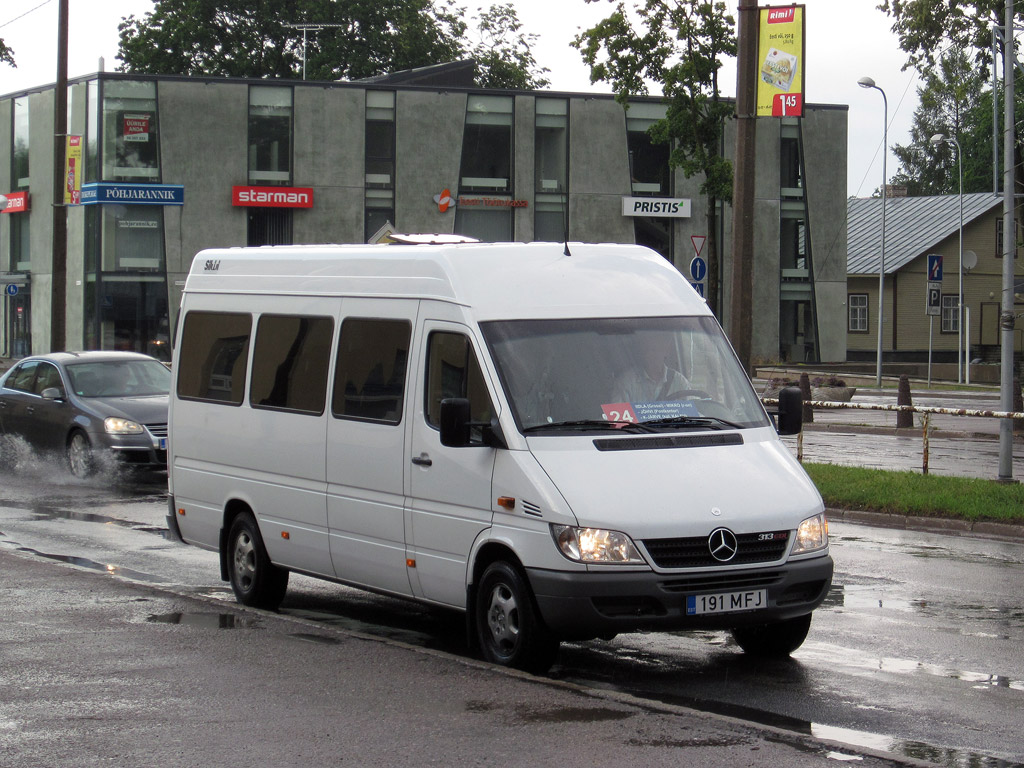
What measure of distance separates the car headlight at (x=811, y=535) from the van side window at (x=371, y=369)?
2.34 meters

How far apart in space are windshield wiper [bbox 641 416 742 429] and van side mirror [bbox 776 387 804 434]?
77cm

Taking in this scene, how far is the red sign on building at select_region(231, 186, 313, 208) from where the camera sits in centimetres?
4825

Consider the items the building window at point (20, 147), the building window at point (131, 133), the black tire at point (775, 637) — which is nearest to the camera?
the black tire at point (775, 637)

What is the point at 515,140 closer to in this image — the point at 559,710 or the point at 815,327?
the point at 815,327

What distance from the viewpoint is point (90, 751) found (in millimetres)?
6102

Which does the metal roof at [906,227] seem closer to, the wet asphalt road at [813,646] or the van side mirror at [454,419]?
the wet asphalt road at [813,646]

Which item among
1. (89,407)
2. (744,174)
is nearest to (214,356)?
(744,174)

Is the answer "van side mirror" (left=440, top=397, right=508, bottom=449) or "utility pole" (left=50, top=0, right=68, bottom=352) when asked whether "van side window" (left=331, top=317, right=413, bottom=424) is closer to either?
"van side mirror" (left=440, top=397, right=508, bottom=449)

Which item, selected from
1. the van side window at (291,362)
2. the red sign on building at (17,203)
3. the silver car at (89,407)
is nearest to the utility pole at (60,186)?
the silver car at (89,407)

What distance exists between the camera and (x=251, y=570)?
392 inches

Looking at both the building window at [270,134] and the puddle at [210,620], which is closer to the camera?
the puddle at [210,620]

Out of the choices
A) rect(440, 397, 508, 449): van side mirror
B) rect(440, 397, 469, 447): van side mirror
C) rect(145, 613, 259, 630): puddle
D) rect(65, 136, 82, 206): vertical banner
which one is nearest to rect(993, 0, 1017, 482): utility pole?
rect(145, 613, 259, 630): puddle

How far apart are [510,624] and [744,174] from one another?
34.4ft

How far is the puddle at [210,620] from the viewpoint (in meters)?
9.04
